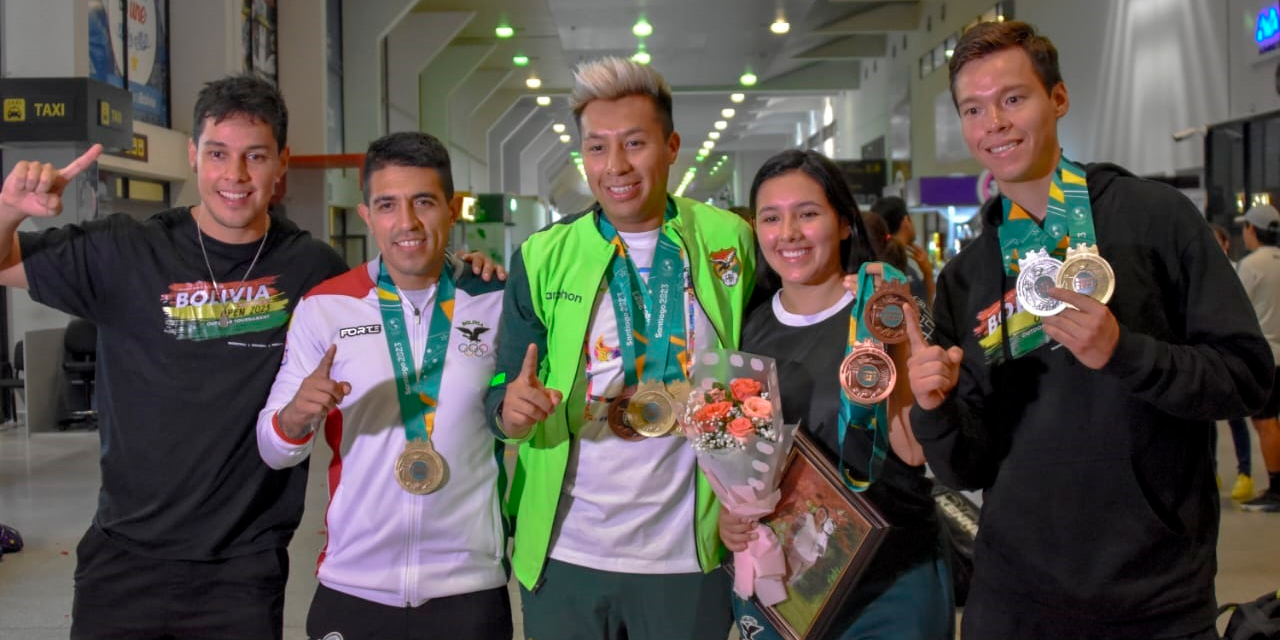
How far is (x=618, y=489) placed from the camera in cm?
292

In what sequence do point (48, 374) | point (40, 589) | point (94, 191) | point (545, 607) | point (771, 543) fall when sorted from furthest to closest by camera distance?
point (48, 374), point (94, 191), point (40, 589), point (545, 607), point (771, 543)

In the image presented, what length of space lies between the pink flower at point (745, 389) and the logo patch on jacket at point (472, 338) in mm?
819

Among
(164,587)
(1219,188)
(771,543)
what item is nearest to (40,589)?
(164,587)

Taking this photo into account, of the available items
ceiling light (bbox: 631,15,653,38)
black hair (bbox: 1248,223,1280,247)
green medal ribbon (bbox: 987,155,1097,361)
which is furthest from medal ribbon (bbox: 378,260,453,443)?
ceiling light (bbox: 631,15,653,38)

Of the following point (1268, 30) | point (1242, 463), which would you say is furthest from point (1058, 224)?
point (1268, 30)

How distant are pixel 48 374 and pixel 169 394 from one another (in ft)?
35.2

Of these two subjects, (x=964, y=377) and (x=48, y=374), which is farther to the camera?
(x=48, y=374)

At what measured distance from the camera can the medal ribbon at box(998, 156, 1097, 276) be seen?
227 centimetres

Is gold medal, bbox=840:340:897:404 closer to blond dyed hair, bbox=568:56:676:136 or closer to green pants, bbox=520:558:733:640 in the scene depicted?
green pants, bbox=520:558:733:640

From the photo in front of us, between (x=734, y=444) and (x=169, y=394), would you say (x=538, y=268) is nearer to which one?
(x=734, y=444)

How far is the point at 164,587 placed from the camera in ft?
9.91

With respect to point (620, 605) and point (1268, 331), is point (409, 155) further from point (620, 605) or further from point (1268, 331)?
point (1268, 331)

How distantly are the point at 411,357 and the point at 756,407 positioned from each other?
1005mm

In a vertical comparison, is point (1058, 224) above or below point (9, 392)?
above
